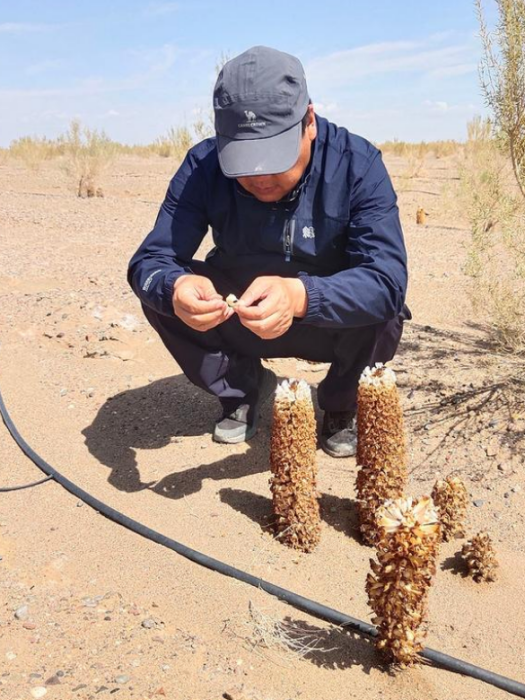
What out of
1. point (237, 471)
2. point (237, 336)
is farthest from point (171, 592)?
point (237, 336)

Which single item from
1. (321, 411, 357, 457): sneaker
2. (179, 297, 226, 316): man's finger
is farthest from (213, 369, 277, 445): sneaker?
(179, 297, 226, 316): man's finger

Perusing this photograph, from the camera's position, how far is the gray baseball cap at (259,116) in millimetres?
2111

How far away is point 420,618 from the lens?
170cm

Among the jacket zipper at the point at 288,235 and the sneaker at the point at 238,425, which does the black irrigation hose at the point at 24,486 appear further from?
the jacket zipper at the point at 288,235

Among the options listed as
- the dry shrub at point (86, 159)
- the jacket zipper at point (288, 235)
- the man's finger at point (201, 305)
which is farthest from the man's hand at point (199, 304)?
the dry shrub at point (86, 159)

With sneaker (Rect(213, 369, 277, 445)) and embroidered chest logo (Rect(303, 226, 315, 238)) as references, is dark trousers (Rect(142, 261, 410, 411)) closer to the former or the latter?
sneaker (Rect(213, 369, 277, 445))

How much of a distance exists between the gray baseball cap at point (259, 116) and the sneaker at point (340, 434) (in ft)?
4.02

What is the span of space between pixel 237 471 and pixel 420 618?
126 cm

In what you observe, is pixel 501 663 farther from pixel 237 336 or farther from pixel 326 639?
pixel 237 336

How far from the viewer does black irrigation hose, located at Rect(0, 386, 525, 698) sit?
69.0 inches

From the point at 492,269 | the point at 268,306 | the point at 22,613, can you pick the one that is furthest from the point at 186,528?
the point at 492,269

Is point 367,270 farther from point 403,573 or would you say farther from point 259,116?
point 403,573

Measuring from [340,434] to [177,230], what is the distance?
44.2 inches

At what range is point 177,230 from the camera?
103 inches
